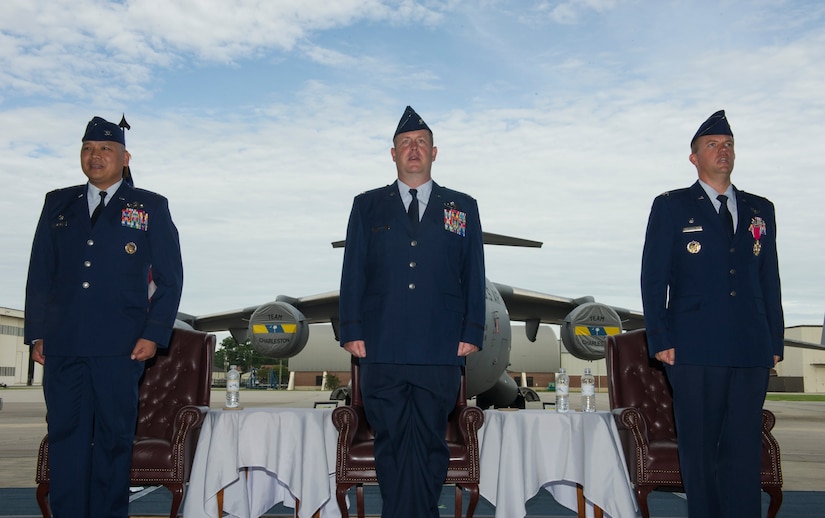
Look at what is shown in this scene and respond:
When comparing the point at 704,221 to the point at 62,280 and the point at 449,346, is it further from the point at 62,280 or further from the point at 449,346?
the point at 62,280

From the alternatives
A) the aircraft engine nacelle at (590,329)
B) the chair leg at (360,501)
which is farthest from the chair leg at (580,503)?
the aircraft engine nacelle at (590,329)

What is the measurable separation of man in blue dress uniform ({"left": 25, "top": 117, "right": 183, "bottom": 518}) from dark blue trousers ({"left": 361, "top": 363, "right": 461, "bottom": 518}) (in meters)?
1.15

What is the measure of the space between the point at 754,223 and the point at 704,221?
0.80ft

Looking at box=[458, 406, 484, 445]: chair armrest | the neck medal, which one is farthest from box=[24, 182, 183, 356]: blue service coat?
the neck medal

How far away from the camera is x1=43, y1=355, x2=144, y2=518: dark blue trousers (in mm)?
3590

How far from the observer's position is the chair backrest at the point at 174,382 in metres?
5.20

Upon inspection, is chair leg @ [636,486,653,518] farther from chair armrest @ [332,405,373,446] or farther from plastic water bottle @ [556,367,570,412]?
chair armrest @ [332,405,373,446]

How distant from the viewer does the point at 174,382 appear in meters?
5.31

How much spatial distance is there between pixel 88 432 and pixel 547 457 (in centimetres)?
246

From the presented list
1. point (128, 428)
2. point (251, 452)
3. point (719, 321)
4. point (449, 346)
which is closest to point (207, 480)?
point (251, 452)

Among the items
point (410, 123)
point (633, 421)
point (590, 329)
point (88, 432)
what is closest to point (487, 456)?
point (633, 421)

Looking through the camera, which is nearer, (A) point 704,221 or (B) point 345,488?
(A) point 704,221

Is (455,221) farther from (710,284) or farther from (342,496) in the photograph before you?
(342,496)

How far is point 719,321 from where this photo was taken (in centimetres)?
354
